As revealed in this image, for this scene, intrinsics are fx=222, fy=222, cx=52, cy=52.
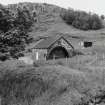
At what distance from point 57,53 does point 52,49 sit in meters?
1.79

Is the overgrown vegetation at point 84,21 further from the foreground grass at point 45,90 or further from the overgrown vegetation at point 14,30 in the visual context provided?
the overgrown vegetation at point 14,30

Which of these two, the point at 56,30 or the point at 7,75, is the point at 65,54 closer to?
the point at 7,75

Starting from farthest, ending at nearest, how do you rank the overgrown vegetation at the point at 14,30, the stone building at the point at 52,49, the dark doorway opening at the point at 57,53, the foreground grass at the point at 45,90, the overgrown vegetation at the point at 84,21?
the overgrown vegetation at the point at 84,21 < the dark doorway opening at the point at 57,53 < the stone building at the point at 52,49 < the overgrown vegetation at the point at 14,30 < the foreground grass at the point at 45,90

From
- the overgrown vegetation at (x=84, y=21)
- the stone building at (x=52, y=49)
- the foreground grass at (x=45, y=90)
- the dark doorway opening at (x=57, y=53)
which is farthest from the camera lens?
the overgrown vegetation at (x=84, y=21)

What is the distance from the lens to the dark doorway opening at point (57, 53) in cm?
3883

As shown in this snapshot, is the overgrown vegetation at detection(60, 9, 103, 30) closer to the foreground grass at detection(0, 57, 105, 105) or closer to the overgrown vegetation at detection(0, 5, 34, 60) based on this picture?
the foreground grass at detection(0, 57, 105, 105)

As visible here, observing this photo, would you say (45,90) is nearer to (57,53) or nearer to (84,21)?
(57,53)

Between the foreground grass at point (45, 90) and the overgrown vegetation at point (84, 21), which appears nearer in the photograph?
the foreground grass at point (45, 90)

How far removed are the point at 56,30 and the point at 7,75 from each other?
72964mm

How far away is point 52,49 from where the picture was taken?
126 feet

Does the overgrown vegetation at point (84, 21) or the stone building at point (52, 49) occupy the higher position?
the overgrown vegetation at point (84, 21)

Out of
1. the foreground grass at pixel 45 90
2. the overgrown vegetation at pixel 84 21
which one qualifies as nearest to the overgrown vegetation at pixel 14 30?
the foreground grass at pixel 45 90

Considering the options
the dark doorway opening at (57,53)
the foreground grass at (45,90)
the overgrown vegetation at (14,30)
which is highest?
the overgrown vegetation at (14,30)

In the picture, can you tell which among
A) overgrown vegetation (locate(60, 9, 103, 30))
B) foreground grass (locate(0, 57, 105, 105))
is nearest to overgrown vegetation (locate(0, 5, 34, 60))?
foreground grass (locate(0, 57, 105, 105))
